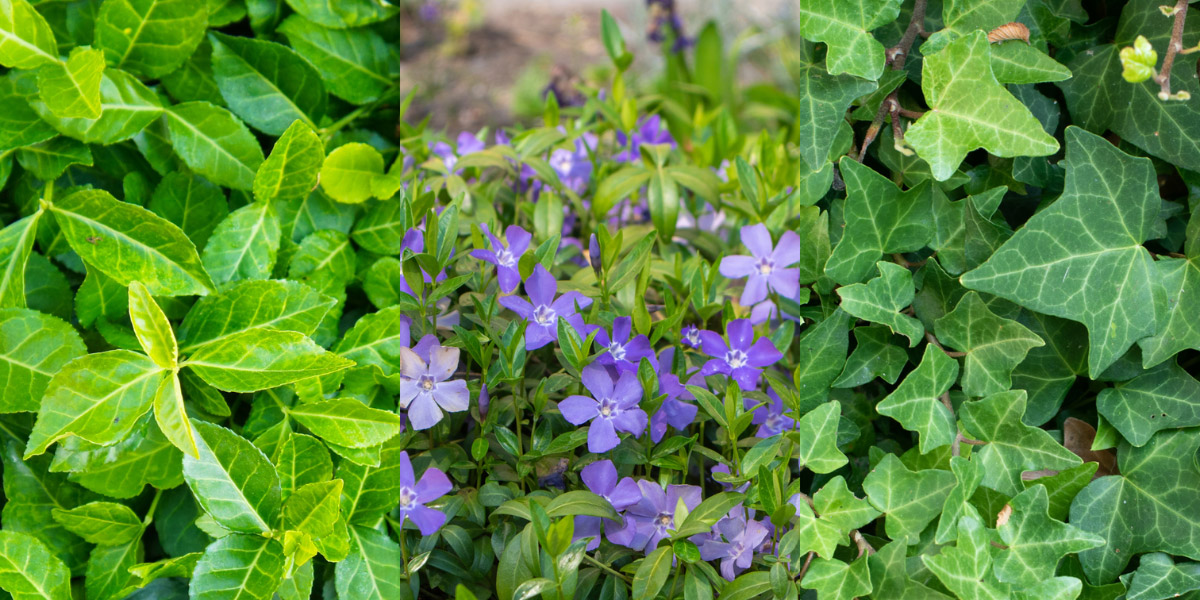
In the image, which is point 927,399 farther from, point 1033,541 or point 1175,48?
point 1175,48

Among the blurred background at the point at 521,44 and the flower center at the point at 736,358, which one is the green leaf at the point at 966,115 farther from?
the blurred background at the point at 521,44

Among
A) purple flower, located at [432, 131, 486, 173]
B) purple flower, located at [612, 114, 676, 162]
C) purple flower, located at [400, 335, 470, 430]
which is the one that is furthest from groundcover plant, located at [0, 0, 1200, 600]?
purple flower, located at [612, 114, 676, 162]

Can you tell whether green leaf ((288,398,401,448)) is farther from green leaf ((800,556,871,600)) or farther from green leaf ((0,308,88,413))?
green leaf ((800,556,871,600))

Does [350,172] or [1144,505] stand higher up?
[350,172]

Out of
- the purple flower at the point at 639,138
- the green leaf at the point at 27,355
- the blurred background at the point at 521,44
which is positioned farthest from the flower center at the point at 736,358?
the blurred background at the point at 521,44

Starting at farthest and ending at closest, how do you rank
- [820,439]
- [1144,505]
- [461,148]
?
[461,148], [1144,505], [820,439]

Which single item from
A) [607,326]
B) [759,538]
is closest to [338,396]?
[607,326]

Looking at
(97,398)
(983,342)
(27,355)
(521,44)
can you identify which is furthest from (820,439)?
(521,44)
